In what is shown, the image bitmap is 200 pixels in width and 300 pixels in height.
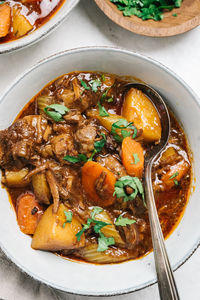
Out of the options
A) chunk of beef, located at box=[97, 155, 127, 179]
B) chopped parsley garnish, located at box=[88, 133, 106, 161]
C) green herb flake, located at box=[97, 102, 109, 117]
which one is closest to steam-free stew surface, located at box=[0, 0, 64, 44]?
green herb flake, located at box=[97, 102, 109, 117]

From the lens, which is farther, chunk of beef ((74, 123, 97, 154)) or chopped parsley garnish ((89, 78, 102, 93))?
chopped parsley garnish ((89, 78, 102, 93))

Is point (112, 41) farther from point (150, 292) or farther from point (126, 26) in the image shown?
point (150, 292)

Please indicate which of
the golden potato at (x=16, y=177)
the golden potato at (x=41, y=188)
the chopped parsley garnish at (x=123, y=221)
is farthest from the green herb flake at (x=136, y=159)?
the golden potato at (x=16, y=177)

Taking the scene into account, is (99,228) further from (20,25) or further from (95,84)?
(20,25)

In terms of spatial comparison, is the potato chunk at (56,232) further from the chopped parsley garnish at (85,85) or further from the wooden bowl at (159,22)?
the wooden bowl at (159,22)

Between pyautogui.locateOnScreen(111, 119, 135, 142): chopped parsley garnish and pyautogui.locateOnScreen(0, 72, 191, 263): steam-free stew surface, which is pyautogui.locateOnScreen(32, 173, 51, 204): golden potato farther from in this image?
pyautogui.locateOnScreen(111, 119, 135, 142): chopped parsley garnish
